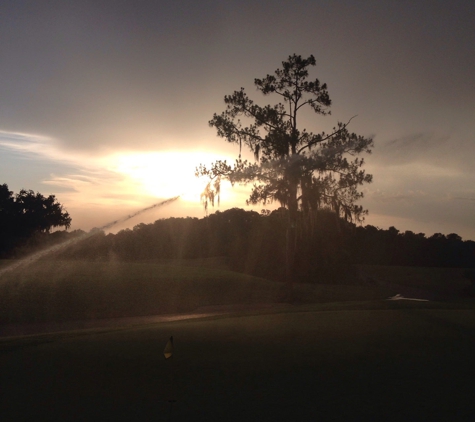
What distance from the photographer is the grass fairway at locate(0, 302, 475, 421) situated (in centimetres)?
681

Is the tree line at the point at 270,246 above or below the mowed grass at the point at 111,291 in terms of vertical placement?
above

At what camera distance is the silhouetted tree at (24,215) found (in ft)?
172

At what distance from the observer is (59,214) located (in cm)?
5931

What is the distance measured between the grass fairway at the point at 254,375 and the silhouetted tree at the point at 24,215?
44432 mm

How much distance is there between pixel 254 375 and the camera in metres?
8.07

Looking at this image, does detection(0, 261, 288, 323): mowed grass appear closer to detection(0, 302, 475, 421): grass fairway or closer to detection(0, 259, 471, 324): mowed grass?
detection(0, 259, 471, 324): mowed grass

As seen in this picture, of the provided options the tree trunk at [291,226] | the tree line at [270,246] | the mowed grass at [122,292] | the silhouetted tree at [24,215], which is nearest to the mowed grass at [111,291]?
the mowed grass at [122,292]

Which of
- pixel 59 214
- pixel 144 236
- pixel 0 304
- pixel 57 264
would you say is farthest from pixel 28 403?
pixel 59 214

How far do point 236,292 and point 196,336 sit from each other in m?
17.7

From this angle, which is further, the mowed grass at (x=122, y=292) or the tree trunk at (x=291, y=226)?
the tree trunk at (x=291, y=226)

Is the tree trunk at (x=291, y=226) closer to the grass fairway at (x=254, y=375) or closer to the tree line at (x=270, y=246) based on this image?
the tree line at (x=270, y=246)

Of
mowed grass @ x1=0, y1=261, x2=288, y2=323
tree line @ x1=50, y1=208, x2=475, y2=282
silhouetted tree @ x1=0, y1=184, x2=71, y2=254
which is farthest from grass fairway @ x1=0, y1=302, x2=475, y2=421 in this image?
silhouetted tree @ x1=0, y1=184, x2=71, y2=254

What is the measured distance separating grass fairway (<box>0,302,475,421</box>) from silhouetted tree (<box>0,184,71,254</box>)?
4443 centimetres

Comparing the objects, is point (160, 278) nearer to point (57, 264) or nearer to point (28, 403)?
point (57, 264)
